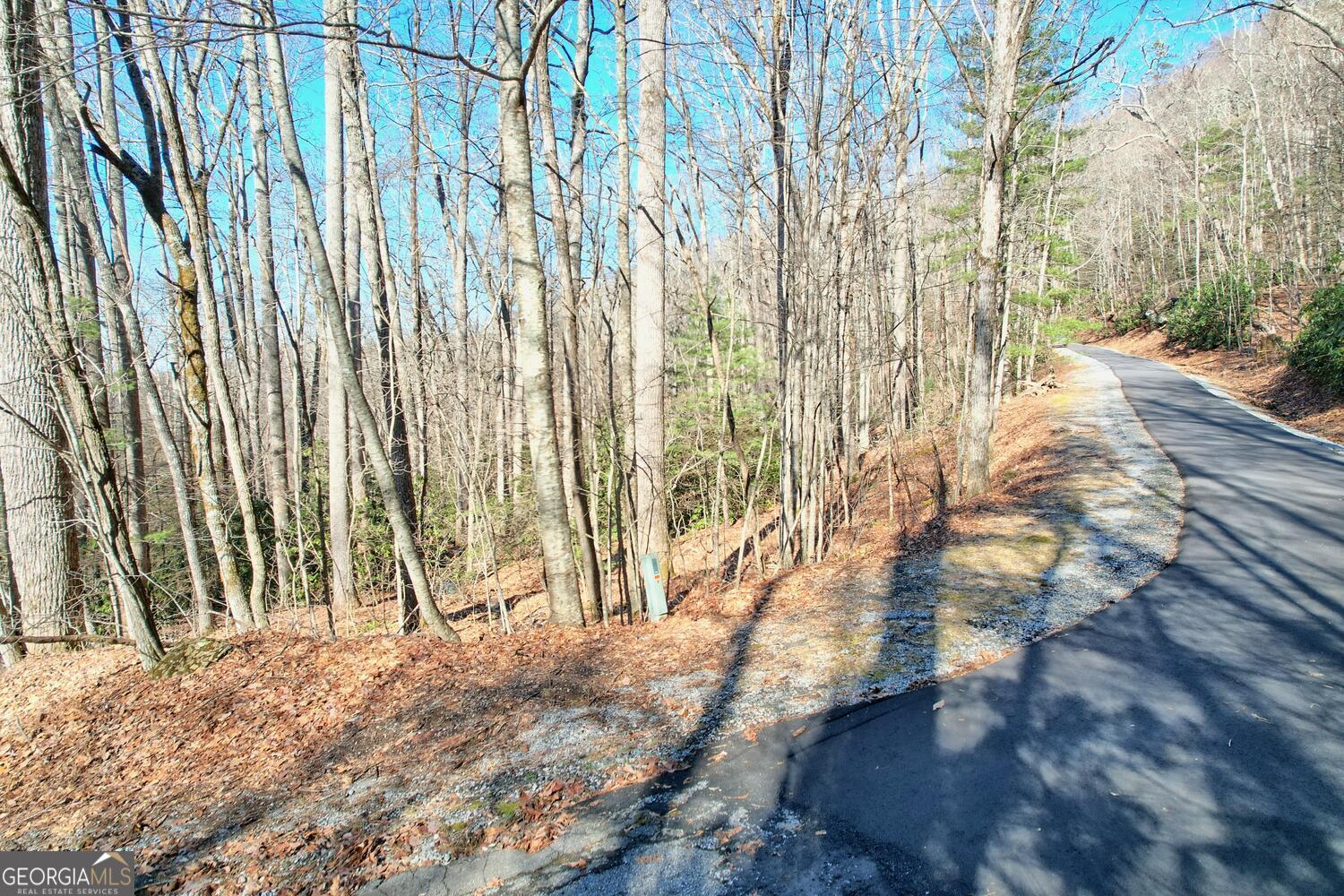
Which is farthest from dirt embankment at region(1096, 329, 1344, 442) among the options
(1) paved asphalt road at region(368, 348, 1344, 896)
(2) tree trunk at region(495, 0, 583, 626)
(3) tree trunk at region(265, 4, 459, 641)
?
(3) tree trunk at region(265, 4, 459, 641)

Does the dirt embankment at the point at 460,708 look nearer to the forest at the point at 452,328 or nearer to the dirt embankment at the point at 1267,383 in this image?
the forest at the point at 452,328

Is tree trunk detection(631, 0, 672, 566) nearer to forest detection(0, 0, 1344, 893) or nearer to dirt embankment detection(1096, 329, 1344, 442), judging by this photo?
forest detection(0, 0, 1344, 893)

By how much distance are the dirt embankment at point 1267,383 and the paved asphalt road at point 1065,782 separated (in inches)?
418

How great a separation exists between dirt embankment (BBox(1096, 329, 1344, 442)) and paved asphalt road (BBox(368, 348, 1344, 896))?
10620mm

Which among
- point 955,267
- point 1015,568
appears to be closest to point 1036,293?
point 955,267

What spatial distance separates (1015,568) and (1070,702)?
2.75 m

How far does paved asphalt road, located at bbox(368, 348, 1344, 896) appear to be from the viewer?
106 inches

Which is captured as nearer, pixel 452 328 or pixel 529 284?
pixel 529 284

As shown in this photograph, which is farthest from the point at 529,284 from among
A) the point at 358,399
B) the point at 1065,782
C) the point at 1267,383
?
the point at 1267,383

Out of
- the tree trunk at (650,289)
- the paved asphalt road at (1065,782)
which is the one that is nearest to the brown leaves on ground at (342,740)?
the paved asphalt road at (1065,782)

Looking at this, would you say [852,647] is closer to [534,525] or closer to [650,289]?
[650,289]

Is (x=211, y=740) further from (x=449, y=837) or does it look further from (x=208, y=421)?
(x=208, y=421)

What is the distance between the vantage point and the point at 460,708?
4.75 metres

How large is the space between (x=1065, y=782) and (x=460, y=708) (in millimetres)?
3829
